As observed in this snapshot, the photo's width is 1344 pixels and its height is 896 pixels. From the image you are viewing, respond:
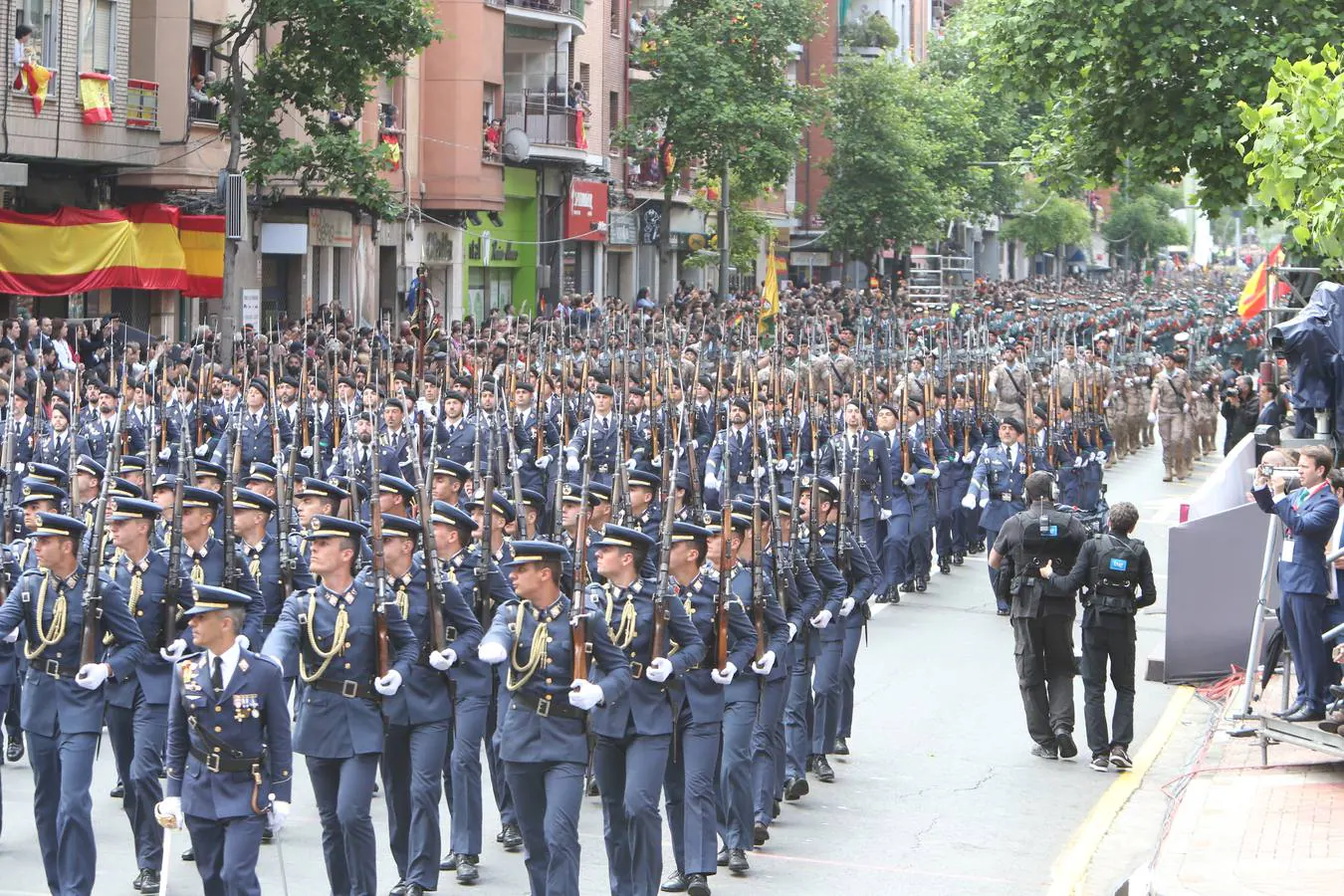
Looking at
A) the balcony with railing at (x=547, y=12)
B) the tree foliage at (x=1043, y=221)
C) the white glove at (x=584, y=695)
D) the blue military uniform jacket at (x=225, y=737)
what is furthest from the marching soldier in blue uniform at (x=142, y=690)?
the tree foliage at (x=1043, y=221)

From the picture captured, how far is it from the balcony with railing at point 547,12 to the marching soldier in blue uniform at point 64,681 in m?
33.8

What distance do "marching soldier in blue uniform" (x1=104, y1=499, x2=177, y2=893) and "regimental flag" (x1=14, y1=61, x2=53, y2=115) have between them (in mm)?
17325

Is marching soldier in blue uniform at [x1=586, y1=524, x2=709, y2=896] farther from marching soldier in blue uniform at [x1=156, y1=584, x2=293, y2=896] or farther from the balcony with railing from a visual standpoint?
the balcony with railing

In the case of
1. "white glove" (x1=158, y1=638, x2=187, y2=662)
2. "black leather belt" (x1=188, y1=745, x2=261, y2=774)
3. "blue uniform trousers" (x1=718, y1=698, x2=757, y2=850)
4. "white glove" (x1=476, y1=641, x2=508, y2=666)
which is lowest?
"blue uniform trousers" (x1=718, y1=698, x2=757, y2=850)

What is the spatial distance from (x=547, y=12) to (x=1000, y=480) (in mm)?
27062

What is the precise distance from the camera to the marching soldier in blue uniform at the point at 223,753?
8141 mm

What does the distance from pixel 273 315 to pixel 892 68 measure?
26767 mm

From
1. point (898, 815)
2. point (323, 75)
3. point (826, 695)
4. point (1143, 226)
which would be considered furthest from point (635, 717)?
point (1143, 226)

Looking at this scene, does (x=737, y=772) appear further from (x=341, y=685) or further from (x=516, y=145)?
(x=516, y=145)

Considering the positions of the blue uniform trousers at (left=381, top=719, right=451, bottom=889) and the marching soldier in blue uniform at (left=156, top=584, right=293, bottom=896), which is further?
the blue uniform trousers at (left=381, top=719, right=451, bottom=889)

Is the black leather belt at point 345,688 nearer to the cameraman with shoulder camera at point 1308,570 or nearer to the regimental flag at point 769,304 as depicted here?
the cameraman with shoulder camera at point 1308,570

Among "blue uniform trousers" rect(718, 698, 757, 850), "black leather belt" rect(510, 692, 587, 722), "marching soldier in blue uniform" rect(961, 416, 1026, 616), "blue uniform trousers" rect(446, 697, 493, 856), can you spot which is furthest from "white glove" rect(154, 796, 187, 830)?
"marching soldier in blue uniform" rect(961, 416, 1026, 616)

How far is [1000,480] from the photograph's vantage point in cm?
1897

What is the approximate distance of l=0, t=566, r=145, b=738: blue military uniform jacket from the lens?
9.19 meters
